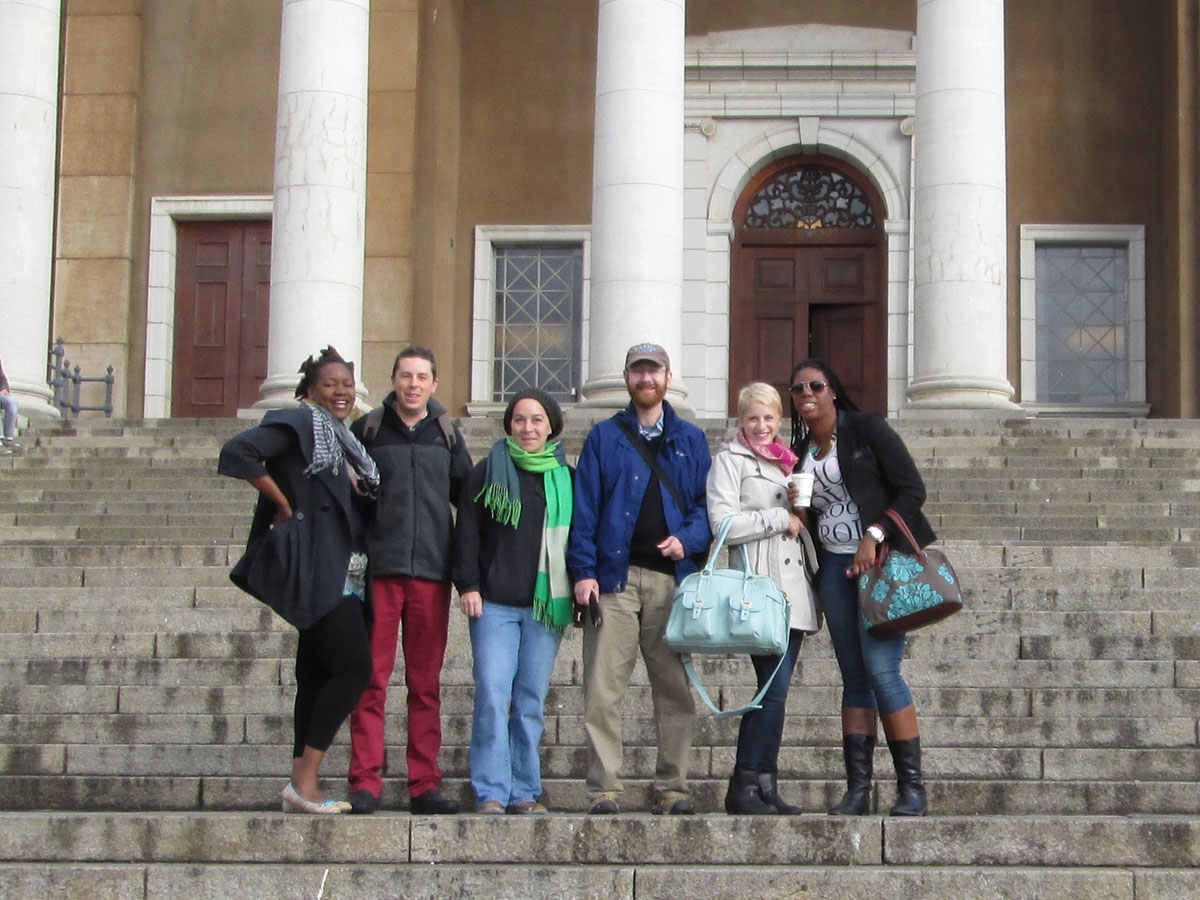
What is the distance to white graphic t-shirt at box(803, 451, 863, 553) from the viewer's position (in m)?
6.83

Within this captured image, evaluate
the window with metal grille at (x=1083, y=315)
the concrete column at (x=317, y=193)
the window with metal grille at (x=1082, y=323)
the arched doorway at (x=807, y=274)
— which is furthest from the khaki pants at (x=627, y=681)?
the window with metal grille at (x=1082, y=323)

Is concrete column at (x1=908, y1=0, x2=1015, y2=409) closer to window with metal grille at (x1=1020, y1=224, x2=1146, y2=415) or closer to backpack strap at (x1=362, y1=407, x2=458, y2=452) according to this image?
window with metal grille at (x1=1020, y1=224, x2=1146, y2=415)

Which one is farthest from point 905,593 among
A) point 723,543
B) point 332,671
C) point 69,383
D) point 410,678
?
point 69,383

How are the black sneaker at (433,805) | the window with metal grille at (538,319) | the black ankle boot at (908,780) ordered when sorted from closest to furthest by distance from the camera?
the black ankle boot at (908,780)
the black sneaker at (433,805)
the window with metal grille at (538,319)

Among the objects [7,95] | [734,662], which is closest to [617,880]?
[734,662]

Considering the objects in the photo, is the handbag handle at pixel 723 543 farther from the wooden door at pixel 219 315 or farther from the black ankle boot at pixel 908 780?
the wooden door at pixel 219 315

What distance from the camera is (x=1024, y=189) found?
65.4 feet

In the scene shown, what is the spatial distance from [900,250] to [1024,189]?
62.8 inches

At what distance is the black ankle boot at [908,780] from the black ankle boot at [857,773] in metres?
0.11

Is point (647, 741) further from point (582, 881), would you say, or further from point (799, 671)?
point (582, 881)

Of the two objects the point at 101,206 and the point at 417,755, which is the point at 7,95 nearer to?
the point at 101,206

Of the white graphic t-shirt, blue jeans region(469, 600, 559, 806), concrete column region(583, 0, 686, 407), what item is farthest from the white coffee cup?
concrete column region(583, 0, 686, 407)

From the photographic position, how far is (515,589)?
6.92m

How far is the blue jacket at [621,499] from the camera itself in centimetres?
686
